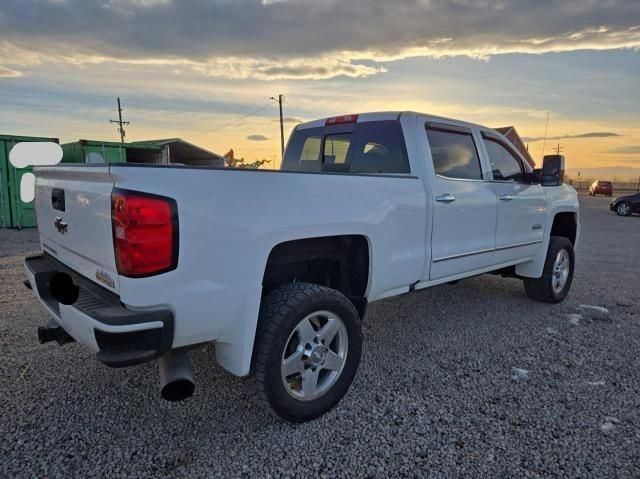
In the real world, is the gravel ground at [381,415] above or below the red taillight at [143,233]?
below

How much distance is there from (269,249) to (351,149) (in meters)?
1.94

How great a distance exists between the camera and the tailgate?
6.83 ft

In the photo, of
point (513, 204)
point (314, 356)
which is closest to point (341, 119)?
point (513, 204)

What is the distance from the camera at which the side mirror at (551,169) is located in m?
4.35

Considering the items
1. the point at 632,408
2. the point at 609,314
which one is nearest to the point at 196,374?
the point at 632,408

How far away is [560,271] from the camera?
5316 millimetres

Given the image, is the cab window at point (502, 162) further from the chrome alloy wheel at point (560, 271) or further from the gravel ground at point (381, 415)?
the gravel ground at point (381, 415)

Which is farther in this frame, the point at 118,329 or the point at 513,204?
the point at 513,204

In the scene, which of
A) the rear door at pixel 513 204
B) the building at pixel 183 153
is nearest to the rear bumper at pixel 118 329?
the rear door at pixel 513 204

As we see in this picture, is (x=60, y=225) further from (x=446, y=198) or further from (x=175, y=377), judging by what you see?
(x=446, y=198)

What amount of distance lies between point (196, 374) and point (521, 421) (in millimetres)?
2252

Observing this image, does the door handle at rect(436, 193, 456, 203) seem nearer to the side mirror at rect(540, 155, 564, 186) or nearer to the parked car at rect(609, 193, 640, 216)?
the side mirror at rect(540, 155, 564, 186)

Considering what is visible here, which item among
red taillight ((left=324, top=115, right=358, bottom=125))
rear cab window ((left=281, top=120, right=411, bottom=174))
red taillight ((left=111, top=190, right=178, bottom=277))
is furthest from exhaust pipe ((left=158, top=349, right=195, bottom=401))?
red taillight ((left=324, top=115, right=358, bottom=125))

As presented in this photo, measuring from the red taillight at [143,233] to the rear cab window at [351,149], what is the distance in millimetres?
2078
